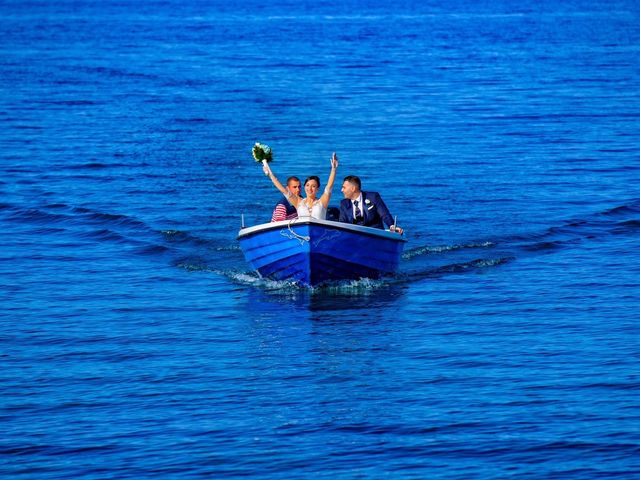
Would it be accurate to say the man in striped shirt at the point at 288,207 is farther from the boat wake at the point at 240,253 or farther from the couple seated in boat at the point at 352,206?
the boat wake at the point at 240,253

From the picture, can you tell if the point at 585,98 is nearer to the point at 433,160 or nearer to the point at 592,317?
the point at 433,160

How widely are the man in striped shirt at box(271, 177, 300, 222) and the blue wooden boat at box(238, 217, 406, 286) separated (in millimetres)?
727

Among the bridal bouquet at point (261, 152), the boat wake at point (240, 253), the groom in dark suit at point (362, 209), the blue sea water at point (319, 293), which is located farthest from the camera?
the boat wake at point (240, 253)

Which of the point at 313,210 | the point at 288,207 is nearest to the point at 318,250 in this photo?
the point at 313,210

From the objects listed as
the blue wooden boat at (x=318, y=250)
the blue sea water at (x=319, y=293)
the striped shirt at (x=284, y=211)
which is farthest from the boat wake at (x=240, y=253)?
the striped shirt at (x=284, y=211)

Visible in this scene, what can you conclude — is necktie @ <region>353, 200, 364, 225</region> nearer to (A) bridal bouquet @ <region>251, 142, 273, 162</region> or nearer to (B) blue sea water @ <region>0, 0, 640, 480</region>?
(B) blue sea water @ <region>0, 0, 640, 480</region>

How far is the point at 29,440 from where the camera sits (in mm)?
15500

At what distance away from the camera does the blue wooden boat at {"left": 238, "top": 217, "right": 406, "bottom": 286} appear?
21.9 m

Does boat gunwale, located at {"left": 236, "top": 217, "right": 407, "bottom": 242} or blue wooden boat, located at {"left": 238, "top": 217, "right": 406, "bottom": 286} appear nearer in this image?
boat gunwale, located at {"left": 236, "top": 217, "right": 407, "bottom": 242}

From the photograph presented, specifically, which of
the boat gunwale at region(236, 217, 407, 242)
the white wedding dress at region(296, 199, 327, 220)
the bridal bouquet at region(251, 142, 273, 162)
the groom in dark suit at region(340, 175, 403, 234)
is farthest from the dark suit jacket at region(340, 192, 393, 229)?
the bridal bouquet at region(251, 142, 273, 162)

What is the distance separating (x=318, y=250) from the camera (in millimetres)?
22078

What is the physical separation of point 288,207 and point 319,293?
1658 millimetres

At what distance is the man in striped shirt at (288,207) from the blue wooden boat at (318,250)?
28.6 inches

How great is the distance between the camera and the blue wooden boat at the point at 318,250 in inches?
862
